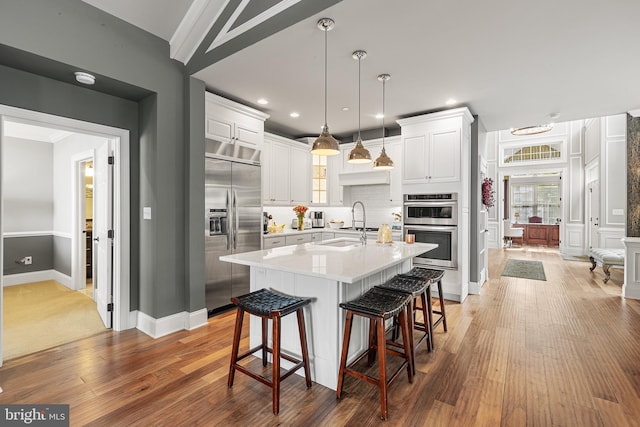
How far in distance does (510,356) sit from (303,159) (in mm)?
4192

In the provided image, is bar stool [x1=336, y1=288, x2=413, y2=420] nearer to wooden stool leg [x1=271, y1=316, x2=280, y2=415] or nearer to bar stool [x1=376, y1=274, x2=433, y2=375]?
bar stool [x1=376, y1=274, x2=433, y2=375]

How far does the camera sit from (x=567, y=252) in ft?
28.9

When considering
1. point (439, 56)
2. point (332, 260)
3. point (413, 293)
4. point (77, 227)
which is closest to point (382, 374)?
point (413, 293)

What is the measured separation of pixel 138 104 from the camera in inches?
130

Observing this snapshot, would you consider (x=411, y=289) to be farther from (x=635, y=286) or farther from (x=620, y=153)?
(x=620, y=153)

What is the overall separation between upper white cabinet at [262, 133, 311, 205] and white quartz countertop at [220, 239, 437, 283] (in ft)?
7.24

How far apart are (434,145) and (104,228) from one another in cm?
422

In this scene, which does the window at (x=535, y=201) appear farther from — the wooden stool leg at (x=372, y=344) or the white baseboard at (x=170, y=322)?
the white baseboard at (x=170, y=322)

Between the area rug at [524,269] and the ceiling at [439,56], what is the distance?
119 inches

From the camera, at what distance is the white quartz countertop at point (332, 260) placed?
6.26 feet

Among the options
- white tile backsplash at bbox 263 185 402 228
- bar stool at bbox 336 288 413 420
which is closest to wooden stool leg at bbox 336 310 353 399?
bar stool at bbox 336 288 413 420

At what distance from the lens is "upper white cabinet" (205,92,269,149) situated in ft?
11.6

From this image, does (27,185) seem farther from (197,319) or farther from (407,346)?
(407,346)

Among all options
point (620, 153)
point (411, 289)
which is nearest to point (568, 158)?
point (620, 153)
